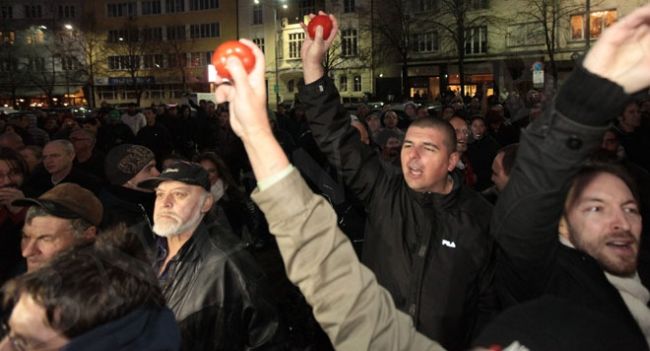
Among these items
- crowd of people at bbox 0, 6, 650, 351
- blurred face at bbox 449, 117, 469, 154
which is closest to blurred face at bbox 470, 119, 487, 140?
blurred face at bbox 449, 117, 469, 154

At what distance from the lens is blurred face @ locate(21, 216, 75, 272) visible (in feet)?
10.3

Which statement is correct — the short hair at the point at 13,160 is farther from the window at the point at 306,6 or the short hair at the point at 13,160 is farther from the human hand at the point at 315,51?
the window at the point at 306,6

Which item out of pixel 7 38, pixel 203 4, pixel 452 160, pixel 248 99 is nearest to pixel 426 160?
pixel 452 160

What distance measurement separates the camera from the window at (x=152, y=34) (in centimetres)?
5928

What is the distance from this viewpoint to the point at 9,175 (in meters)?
4.68

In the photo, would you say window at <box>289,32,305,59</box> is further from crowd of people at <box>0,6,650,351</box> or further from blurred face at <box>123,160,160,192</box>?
blurred face at <box>123,160,160,192</box>

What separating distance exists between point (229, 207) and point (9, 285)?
134 inches

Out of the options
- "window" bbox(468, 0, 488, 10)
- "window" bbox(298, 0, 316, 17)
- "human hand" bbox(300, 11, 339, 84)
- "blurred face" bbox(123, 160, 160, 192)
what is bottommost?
"blurred face" bbox(123, 160, 160, 192)

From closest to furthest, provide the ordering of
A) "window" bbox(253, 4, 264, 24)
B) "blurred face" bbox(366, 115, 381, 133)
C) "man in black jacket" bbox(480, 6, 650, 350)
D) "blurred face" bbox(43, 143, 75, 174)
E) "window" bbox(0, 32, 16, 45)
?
"man in black jacket" bbox(480, 6, 650, 350) < "blurred face" bbox(43, 143, 75, 174) < "blurred face" bbox(366, 115, 381, 133) < "window" bbox(253, 4, 264, 24) < "window" bbox(0, 32, 16, 45)

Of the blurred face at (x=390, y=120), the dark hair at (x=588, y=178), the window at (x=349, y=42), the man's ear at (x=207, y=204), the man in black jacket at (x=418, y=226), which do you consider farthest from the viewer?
the window at (x=349, y=42)

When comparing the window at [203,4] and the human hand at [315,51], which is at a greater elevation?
the window at [203,4]

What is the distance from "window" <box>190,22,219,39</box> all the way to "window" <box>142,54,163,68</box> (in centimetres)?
408

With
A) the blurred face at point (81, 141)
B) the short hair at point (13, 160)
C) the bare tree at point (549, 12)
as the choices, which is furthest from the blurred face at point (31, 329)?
the bare tree at point (549, 12)

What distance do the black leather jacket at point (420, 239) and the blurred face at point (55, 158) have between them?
3563 mm
